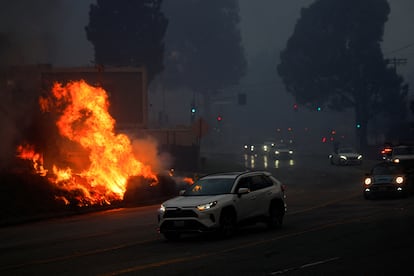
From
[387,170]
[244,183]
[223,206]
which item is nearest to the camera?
[223,206]

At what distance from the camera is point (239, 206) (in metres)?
20.3

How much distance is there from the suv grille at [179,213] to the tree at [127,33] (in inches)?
2758

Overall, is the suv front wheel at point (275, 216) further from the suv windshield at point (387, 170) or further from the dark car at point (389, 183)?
the suv windshield at point (387, 170)

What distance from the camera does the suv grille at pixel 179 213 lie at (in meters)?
19.2

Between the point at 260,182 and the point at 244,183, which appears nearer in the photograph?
the point at 244,183

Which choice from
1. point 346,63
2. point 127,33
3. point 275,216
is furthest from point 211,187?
point 346,63

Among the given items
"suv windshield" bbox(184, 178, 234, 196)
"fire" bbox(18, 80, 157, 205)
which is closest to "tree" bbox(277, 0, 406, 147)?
"fire" bbox(18, 80, 157, 205)

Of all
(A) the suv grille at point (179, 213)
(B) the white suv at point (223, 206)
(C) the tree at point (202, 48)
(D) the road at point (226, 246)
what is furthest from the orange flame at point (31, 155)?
(C) the tree at point (202, 48)

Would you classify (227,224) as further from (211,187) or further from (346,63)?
→ (346,63)

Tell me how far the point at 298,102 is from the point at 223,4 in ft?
158

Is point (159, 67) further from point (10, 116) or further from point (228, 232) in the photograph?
point (228, 232)

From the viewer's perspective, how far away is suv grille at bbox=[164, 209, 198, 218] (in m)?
19.2

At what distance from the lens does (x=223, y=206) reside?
1962cm

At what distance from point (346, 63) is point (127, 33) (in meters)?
28.3
